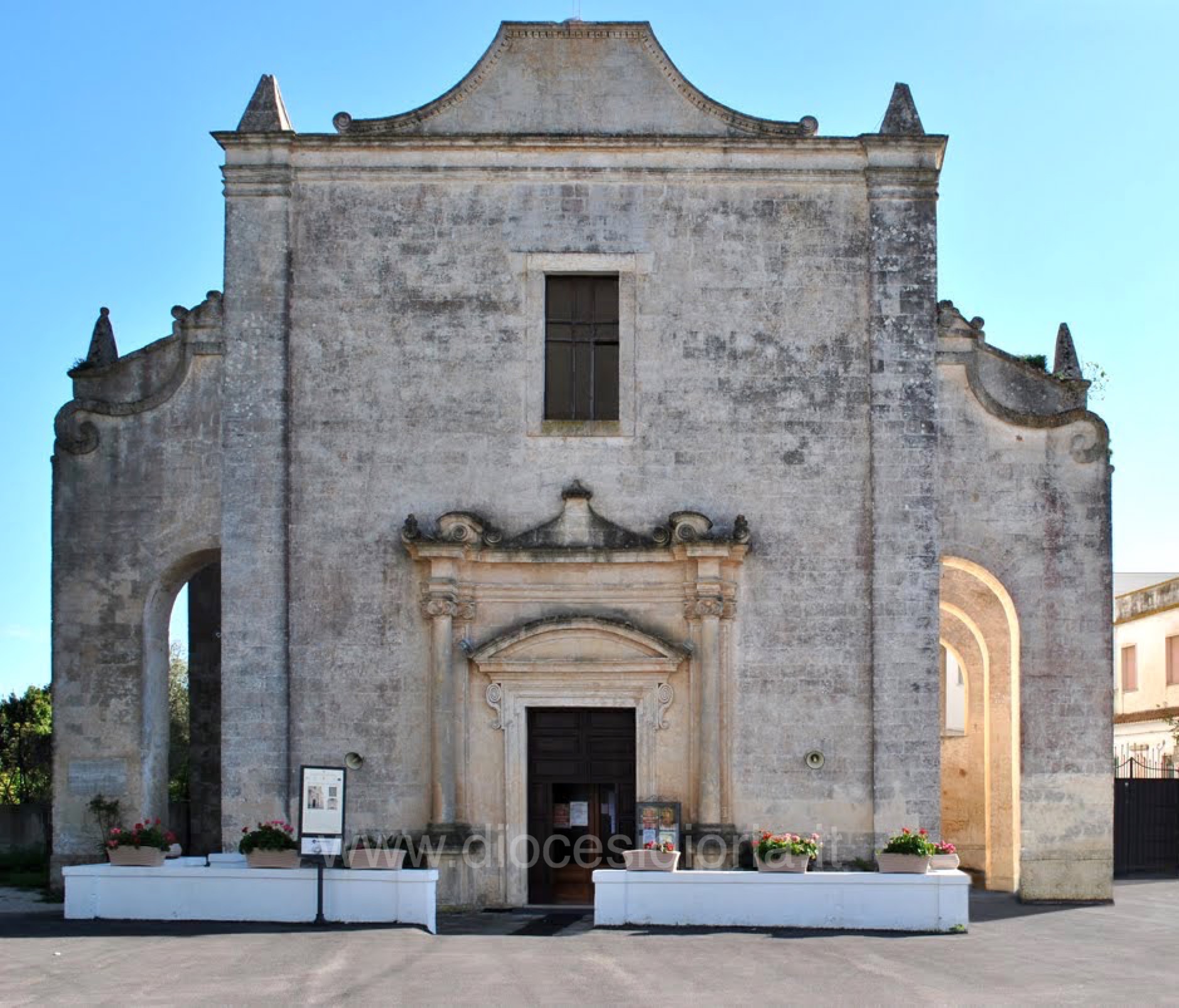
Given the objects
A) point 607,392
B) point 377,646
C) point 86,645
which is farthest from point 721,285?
point 86,645

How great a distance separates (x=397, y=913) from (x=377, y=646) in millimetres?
3844

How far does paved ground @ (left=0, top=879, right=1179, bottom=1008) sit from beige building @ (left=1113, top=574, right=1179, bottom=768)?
20.6m

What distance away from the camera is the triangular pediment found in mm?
20328

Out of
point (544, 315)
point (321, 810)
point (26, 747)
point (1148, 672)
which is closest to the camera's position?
point (321, 810)

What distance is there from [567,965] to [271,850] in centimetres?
476

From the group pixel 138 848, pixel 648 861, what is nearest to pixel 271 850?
pixel 138 848

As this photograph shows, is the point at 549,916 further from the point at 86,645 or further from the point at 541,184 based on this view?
the point at 541,184

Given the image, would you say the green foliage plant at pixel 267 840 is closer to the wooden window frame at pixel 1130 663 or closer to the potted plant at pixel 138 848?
the potted plant at pixel 138 848

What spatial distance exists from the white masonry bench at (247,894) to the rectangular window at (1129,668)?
27299 millimetres

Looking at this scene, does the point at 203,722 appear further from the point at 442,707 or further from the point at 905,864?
the point at 905,864

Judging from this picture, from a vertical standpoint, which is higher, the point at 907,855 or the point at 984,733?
the point at 984,733

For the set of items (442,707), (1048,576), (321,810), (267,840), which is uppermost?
(1048,576)

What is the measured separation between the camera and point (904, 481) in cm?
1973

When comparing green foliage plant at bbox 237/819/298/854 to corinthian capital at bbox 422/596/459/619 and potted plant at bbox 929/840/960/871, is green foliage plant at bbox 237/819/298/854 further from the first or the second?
potted plant at bbox 929/840/960/871
